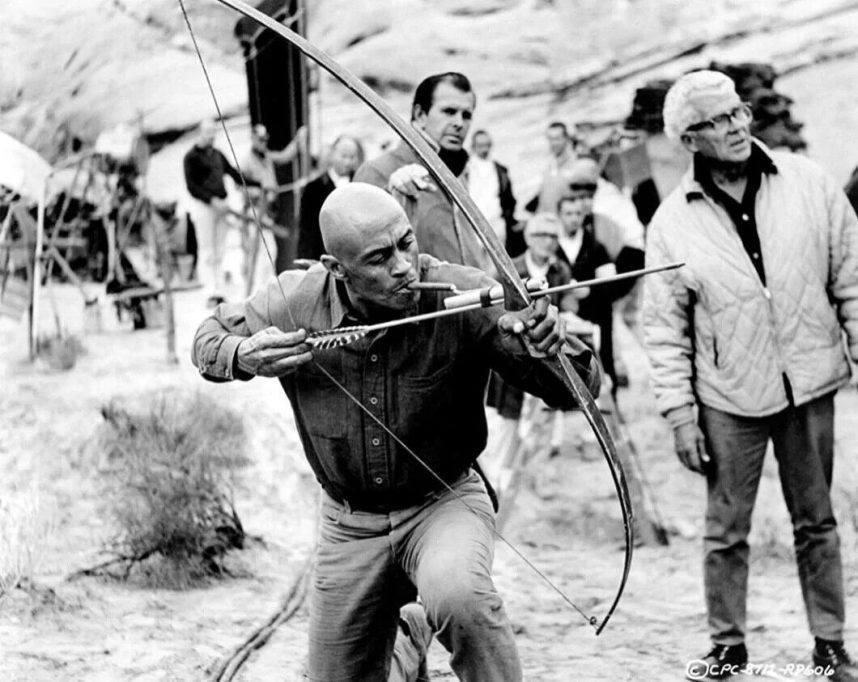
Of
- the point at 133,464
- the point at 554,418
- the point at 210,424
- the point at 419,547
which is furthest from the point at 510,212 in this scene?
the point at 419,547

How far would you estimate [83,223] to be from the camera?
8.71 meters

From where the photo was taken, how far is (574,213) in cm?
780

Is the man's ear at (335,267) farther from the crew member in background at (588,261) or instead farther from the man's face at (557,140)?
the man's face at (557,140)

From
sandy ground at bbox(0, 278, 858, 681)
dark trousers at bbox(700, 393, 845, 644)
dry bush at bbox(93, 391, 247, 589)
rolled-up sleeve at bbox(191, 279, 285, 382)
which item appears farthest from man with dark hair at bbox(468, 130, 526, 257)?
rolled-up sleeve at bbox(191, 279, 285, 382)

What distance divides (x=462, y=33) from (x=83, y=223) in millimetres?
4135

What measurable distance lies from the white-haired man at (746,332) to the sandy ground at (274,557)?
0.59 m

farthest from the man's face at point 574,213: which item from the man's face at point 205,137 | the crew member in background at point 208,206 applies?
the man's face at point 205,137

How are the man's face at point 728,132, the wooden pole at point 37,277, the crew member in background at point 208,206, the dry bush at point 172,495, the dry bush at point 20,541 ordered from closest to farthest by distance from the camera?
the man's face at point 728,132 → the dry bush at point 20,541 → the dry bush at point 172,495 → the wooden pole at point 37,277 → the crew member in background at point 208,206

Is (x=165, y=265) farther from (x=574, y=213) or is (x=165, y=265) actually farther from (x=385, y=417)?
(x=385, y=417)

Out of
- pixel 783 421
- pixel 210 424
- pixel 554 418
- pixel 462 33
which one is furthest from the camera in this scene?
pixel 462 33

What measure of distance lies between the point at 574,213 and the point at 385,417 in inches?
169

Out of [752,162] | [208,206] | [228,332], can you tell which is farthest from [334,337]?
[208,206]

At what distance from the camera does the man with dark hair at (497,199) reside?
7.45 meters

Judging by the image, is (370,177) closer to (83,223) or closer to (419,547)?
(419,547)
